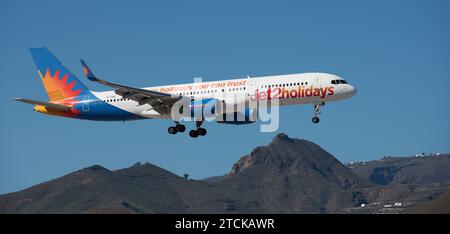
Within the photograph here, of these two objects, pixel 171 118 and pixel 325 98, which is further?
pixel 171 118

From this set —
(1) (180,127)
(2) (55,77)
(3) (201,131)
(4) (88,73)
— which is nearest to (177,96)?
(1) (180,127)

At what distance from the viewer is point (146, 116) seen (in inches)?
3499

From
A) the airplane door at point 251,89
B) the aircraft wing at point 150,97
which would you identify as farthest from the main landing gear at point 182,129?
the airplane door at point 251,89

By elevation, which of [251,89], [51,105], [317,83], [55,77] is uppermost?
[55,77]

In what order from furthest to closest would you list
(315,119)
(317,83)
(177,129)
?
(177,129), (317,83), (315,119)

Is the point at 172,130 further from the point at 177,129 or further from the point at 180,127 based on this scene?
the point at 180,127

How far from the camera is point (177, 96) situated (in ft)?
274

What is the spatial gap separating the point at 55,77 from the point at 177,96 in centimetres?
2108

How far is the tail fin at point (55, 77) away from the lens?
94.1 metres
